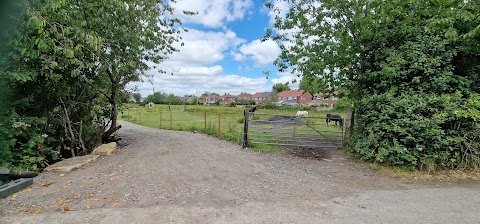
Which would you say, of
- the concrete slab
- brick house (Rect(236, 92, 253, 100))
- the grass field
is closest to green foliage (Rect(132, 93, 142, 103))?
the grass field

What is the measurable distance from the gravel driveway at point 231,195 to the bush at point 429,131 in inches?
29.4

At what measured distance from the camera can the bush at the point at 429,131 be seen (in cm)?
545

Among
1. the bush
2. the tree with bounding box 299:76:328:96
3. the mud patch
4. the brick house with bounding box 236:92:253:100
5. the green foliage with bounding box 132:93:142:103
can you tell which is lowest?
the mud patch

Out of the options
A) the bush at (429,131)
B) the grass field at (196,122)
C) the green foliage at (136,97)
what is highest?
the green foliage at (136,97)

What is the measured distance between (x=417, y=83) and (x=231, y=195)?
5.28 m

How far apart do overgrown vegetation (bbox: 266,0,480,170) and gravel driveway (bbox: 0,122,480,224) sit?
931 mm

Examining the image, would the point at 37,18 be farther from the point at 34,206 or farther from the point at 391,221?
the point at 391,221

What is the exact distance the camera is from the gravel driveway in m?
3.37

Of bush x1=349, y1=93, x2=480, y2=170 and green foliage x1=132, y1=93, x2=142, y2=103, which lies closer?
bush x1=349, y1=93, x2=480, y2=170

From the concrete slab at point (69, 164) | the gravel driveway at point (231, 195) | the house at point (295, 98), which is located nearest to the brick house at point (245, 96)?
the house at point (295, 98)

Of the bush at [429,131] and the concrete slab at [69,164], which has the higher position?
the bush at [429,131]

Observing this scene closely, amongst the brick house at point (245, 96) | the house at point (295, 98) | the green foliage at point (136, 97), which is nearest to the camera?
the green foliage at point (136, 97)

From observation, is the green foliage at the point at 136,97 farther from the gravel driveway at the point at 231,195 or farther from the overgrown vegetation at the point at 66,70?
the gravel driveway at the point at 231,195

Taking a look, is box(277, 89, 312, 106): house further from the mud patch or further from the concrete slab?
the concrete slab
